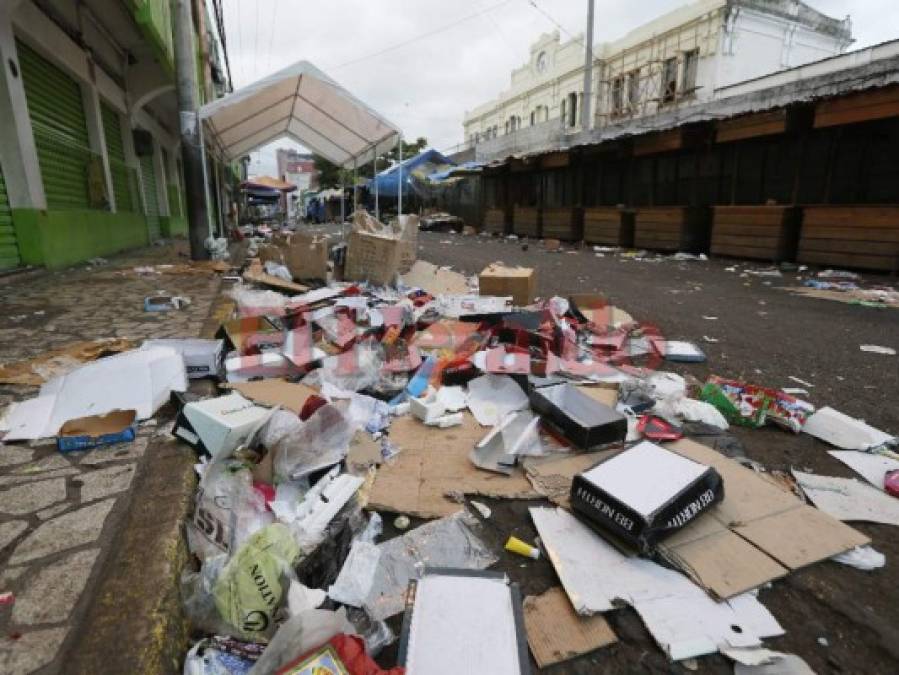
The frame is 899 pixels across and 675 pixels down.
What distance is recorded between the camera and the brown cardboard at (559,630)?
1.17m

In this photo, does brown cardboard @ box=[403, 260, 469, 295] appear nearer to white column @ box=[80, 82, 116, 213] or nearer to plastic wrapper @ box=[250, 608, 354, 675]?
plastic wrapper @ box=[250, 608, 354, 675]

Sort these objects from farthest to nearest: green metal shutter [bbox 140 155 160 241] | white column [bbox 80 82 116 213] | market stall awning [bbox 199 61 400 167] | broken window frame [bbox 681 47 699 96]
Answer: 1. broken window frame [bbox 681 47 699 96]
2. green metal shutter [bbox 140 155 160 241]
3. white column [bbox 80 82 116 213]
4. market stall awning [bbox 199 61 400 167]

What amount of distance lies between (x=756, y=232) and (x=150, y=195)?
12892 mm

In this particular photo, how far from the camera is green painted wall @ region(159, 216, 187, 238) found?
12500mm

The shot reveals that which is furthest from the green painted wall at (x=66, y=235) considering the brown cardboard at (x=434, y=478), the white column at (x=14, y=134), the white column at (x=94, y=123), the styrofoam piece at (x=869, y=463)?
the styrofoam piece at (x=869, y=463)

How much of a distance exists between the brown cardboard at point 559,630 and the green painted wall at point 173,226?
13828mm

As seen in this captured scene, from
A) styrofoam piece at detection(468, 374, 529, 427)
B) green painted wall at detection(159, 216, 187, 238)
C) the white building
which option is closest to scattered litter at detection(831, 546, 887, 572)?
styrofoam piece at detection(468, 374, 529, 427)

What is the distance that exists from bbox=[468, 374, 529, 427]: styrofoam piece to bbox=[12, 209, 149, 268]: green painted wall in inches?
220

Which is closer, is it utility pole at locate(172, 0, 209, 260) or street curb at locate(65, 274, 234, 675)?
street curb at locate(65, 274, 234, 675)

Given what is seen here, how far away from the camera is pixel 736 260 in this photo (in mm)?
9398

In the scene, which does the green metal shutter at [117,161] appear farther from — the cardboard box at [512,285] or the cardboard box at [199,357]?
the cardboard box at [199,357]

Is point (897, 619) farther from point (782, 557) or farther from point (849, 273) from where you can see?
point (849, 273)

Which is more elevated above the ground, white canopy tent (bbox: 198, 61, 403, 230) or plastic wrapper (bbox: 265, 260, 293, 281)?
white canopy tent (bbox: 198, 61, 403, 230)

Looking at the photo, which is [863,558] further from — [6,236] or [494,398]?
[6,236]
